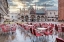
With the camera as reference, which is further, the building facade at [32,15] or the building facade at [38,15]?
the building facade at [38,15]

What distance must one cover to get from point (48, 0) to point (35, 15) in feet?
35.5

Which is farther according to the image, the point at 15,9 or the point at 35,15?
the point at 35,15

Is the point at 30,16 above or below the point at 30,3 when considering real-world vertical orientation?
below

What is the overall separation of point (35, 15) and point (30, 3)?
30.6 feet

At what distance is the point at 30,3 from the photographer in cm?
5531

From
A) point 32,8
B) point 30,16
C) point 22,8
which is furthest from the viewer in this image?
point 30,16

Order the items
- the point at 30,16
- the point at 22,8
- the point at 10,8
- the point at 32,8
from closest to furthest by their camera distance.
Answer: the point at 10,8 → the point at 22,8 → the point at 32,8 → the point at 30,16

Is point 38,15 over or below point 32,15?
below

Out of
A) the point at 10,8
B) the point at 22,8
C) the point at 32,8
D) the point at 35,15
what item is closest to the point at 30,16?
the point at 35,15

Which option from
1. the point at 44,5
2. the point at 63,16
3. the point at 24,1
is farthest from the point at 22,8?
the point at 63,16

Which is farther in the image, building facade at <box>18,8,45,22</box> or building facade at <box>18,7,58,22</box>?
building facade at <box>18,7,58,22</box>

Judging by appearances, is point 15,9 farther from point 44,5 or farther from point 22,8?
point 44,5

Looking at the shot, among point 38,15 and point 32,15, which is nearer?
point 32,15

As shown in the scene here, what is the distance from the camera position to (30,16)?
205ft
